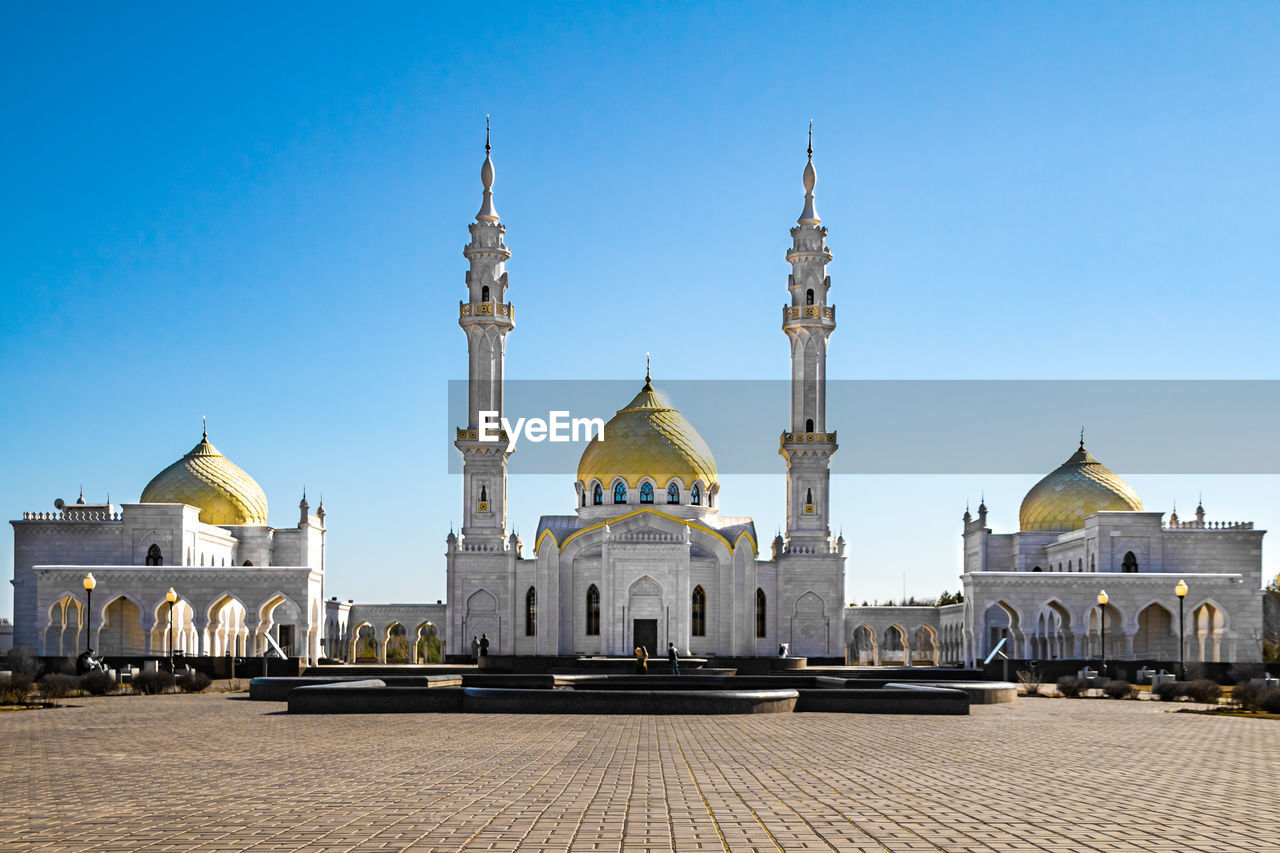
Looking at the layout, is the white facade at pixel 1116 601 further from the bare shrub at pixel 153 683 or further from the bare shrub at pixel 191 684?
the bare shrub at pixel 153 683

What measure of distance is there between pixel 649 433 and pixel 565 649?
367 inches

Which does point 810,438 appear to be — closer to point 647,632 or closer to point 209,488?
point 647,632

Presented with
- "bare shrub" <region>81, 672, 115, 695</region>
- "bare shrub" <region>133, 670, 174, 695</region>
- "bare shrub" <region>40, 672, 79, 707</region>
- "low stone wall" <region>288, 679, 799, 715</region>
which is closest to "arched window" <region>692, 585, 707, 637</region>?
"bare shrub" <region>133, 670, 174, 695</region>

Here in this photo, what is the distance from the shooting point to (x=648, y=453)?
5509 centimetres

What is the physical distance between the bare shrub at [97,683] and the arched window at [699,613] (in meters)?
28.1

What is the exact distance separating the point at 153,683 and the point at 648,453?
29.2m

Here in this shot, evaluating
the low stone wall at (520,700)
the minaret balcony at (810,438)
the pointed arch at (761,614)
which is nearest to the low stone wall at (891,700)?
the low stone wall at (520,700)

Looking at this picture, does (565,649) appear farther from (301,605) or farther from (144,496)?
(144,496)

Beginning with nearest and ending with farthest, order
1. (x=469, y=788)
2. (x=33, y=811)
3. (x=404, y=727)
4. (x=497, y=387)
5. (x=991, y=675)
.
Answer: (x=33, y=811), (x=469, y=788), (x=404, y=727), (x=991, y=675), (x=497, y=387)

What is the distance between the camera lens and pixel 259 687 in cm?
2497

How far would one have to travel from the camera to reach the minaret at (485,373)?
5331 cm

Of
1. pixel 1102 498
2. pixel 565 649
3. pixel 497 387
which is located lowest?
pixel 565 649

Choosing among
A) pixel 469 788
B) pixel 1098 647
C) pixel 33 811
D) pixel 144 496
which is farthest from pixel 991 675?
pixel 144 496

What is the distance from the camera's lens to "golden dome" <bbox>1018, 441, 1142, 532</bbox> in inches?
2211
